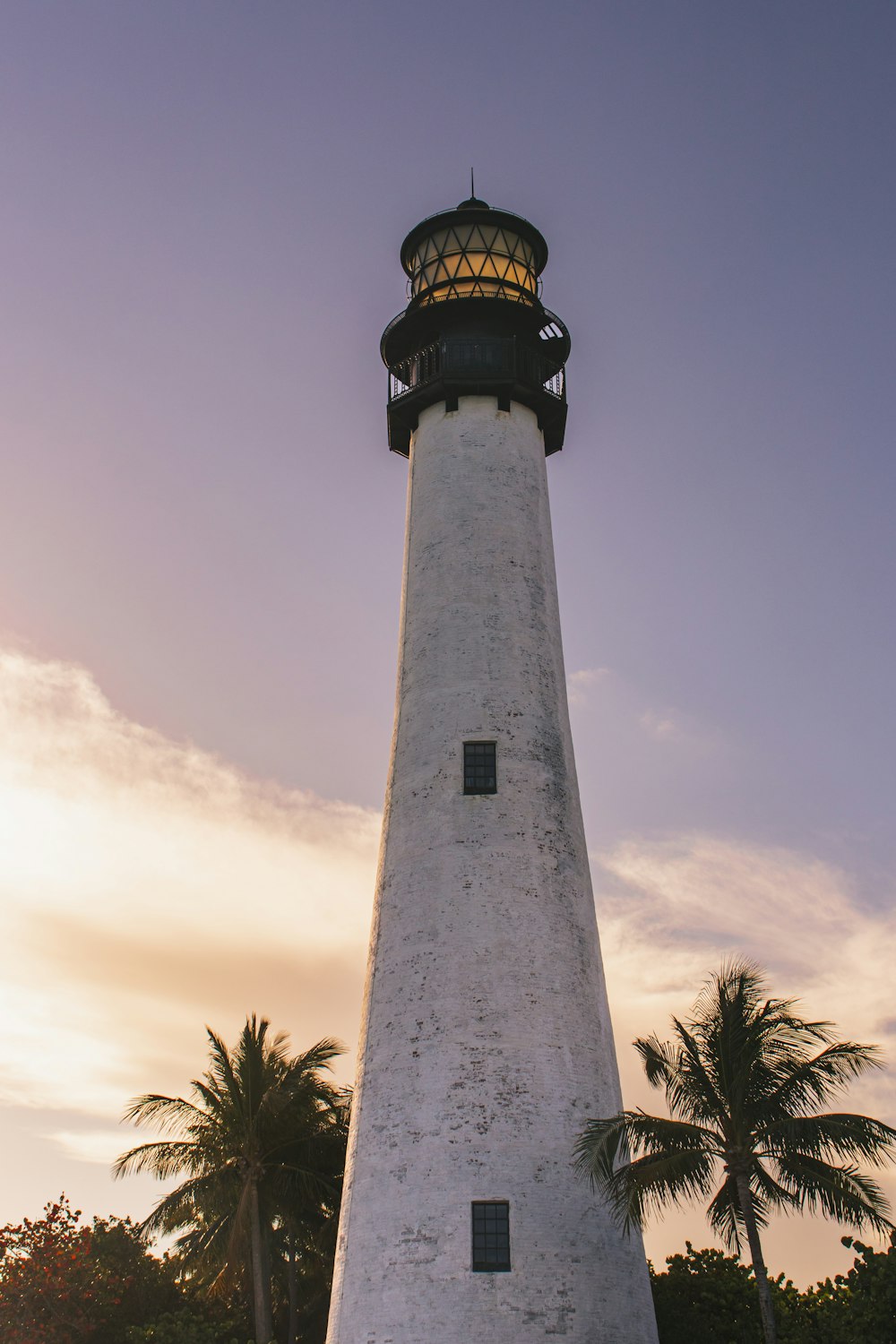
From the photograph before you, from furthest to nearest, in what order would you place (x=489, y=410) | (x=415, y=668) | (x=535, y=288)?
(x=535, y=288) → (x=489, y=410) → (x=415, y=668)

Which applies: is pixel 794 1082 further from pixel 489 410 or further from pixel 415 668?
pixel 489 410

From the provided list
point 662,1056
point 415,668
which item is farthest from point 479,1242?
point 415,668

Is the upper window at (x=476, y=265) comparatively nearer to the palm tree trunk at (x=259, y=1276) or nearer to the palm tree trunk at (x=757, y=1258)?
the palm tree trunk at (x=757, y=1258)

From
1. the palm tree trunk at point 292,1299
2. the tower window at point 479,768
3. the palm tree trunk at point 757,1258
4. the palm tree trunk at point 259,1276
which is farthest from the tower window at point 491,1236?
the palm tree trunk at point 292,1299

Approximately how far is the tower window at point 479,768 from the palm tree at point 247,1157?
1175cm

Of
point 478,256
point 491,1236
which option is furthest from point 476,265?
point 491,1236

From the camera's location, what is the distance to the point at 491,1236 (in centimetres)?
2192

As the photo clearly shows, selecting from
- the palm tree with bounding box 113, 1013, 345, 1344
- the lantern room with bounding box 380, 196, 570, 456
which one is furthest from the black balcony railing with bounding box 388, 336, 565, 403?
the palm tree with bounding box 113, 1013, 345, 1344

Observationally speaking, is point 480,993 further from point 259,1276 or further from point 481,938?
point 259,1276

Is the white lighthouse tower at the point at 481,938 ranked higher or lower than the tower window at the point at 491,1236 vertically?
higher

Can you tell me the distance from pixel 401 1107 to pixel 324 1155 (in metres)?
10.2

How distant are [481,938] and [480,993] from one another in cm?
111

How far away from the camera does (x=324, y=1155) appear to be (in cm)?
3231

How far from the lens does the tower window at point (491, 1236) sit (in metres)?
21.7
